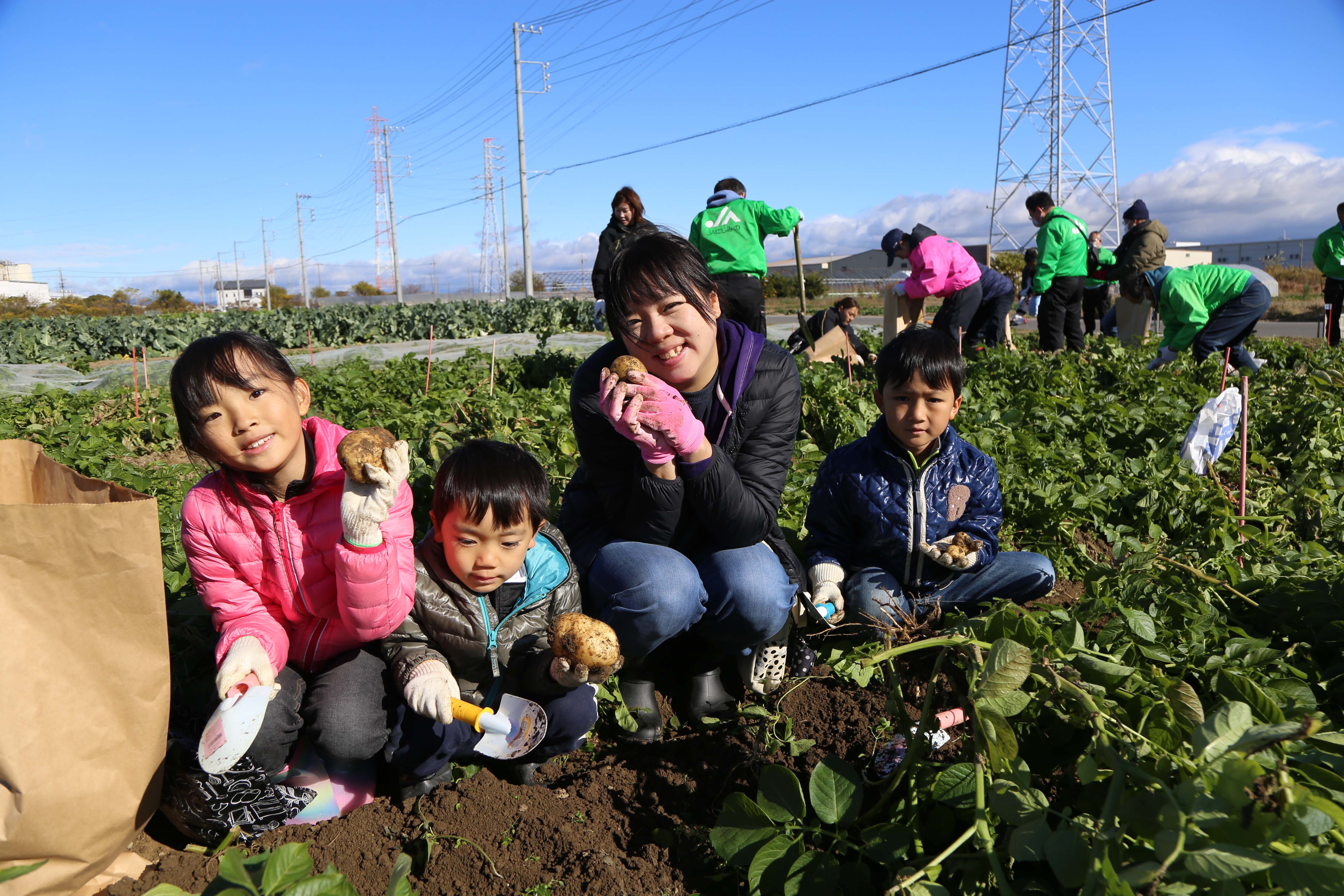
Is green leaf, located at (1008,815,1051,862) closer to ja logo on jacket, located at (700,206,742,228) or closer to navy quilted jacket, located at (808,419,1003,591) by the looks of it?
navy quilted jacket, located at (808,419,1003,591)

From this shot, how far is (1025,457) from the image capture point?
3104 millimetres

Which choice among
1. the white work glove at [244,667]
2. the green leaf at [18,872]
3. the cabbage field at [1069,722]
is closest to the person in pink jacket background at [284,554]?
the white work glove at [244,667]

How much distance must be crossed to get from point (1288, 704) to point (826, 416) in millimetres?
2744

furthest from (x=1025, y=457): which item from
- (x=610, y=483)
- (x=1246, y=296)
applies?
(x=1246, y=296)

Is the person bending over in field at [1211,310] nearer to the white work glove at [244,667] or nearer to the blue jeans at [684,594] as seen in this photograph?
the blue jeans at [684,594]

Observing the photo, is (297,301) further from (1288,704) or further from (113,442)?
(1288,704)

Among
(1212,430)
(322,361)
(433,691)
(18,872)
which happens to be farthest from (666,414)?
(322,361)

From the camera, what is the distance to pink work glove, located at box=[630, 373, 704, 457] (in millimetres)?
1641

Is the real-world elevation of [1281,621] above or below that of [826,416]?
below

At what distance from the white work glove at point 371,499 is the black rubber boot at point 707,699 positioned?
919 mm

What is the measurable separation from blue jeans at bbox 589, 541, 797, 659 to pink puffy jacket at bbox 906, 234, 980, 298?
493cm

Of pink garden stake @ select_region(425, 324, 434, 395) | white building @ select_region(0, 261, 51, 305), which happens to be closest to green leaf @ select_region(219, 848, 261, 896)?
→ pink garden stake @ select_region(425, 324, 434, 395)

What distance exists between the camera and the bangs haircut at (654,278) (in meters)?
1.76

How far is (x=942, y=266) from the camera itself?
6258 millimetres
